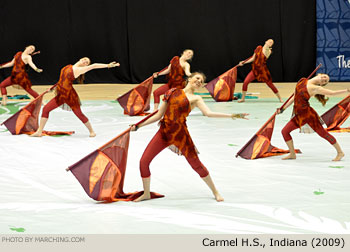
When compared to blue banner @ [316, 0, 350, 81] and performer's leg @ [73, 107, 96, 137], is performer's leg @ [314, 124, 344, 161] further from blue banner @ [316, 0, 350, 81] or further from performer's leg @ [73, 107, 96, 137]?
blue banner @ [316, 0, 350, 81]

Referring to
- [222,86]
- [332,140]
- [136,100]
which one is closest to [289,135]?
[332,140]

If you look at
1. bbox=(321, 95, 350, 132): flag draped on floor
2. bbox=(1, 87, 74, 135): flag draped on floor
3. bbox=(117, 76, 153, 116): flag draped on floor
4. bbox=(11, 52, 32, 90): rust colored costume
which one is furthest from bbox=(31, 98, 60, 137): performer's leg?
bbox=(321, 95, 350, 132): flag draped on floor

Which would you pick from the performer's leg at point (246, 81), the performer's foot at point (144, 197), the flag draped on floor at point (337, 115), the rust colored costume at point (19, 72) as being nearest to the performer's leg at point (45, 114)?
the rust colored costume at point (19, 72)

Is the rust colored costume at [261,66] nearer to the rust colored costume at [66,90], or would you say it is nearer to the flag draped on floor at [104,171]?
the rust colored costume at [66,90]

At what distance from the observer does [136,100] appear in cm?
949

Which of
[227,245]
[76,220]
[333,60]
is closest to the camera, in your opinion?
[227,245]

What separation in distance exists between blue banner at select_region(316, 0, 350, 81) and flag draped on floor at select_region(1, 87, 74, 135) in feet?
27.5

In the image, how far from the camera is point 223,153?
21.2ft

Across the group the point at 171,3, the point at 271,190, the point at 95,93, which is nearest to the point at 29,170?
the point at 271,190

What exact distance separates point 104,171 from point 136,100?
496 cm

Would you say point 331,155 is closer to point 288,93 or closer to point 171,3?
point 288,93

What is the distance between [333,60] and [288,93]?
99.9 inches

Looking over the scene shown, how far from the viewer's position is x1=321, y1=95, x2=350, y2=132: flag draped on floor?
755 centimetres

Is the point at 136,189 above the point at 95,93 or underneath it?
above
